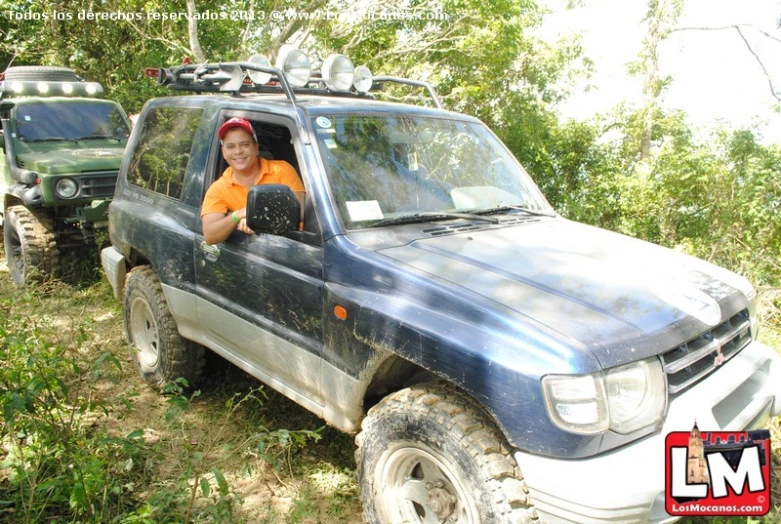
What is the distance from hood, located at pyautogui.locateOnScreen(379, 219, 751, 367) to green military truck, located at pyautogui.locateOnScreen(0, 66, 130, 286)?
465 cm

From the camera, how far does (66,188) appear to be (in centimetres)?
612

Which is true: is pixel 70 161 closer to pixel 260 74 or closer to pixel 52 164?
pixel 52 164

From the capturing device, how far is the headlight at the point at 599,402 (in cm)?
195

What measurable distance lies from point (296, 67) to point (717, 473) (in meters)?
2.90

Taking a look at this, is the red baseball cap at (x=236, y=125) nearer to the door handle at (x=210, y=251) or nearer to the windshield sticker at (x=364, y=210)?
the door handle at (x=210, y=251)

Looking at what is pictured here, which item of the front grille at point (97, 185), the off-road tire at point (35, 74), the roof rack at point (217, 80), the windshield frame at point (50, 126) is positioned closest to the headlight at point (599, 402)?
the roof rack at point (217, 80)

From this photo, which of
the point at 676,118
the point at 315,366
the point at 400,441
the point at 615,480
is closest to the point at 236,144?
the point at 315,366

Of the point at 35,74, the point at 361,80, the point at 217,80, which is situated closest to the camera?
the point at 217,80

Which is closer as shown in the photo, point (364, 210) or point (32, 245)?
point (364, 210)

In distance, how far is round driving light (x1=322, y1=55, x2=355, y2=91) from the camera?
385 cm

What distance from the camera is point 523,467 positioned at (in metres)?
2.04

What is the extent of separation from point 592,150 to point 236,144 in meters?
6.72

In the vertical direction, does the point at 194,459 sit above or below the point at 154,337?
below

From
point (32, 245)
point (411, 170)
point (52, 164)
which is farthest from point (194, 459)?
point (52, 164)
